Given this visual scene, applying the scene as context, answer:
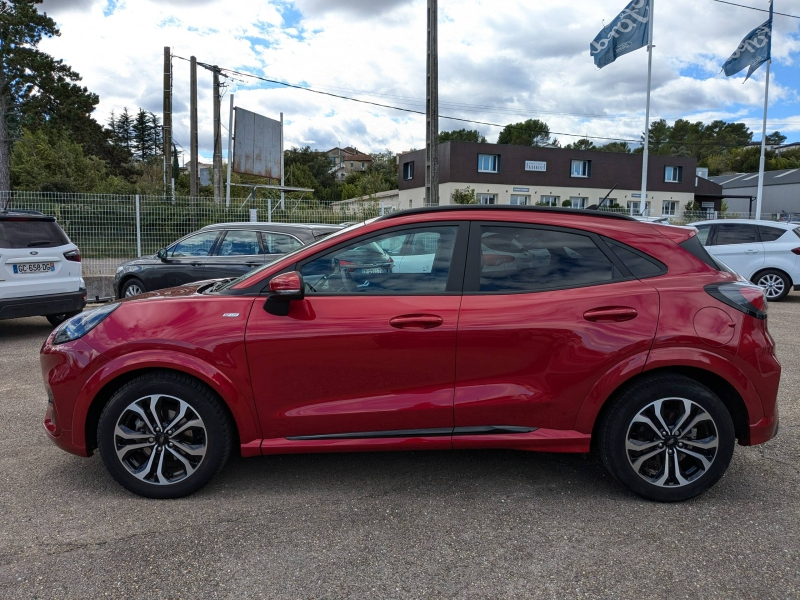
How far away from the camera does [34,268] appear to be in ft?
25.6

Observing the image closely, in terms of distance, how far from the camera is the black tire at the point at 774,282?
39.4ft

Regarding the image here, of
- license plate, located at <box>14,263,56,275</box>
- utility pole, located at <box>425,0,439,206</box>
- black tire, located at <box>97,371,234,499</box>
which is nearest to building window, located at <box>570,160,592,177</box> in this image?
utility pole, located at <box>425,0,439,206</box>

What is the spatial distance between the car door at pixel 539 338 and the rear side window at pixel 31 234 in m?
6.53

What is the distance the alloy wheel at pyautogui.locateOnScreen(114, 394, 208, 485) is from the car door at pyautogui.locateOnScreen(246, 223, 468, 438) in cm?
39

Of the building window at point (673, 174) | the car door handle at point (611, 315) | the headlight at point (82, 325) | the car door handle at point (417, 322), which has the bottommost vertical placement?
the headlight at point (82, 325)

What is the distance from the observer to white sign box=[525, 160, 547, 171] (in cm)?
4906

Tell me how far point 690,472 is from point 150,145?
103718 millimetres

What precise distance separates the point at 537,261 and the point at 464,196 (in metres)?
41.8

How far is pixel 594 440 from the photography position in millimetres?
3604

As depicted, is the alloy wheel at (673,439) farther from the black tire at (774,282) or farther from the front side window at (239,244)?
the black tire at (774,282)

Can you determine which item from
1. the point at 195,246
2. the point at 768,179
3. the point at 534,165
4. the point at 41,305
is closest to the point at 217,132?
the point at 195,246

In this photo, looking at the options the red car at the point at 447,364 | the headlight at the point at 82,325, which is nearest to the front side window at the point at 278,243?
the headlight at the point at 82,325

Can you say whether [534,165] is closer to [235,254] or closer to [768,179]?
[768,179]

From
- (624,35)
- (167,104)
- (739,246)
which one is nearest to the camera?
(739,246)
